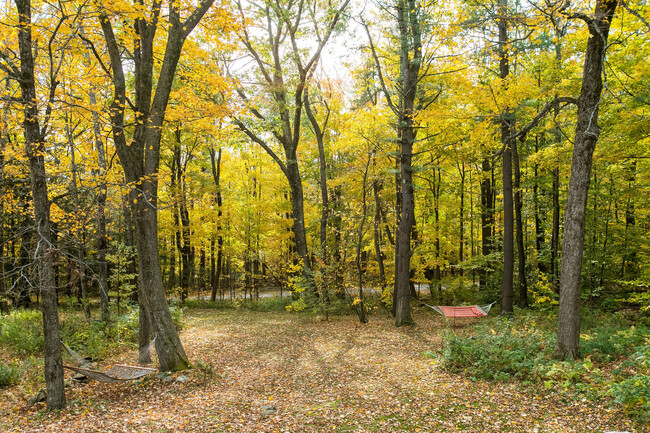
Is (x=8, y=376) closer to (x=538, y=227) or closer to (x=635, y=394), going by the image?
(x=635, y=394)

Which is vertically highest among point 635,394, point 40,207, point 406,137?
point 406,137

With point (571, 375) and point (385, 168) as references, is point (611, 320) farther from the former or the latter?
point (385, 168)

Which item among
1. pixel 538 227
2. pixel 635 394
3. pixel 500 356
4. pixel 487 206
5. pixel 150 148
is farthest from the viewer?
pixel 487 206

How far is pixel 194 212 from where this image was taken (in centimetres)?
1694

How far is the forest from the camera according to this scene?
511 centimetres

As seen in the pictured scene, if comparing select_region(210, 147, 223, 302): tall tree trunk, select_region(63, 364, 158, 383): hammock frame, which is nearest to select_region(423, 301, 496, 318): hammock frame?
select_region(63, 364, 158, 383): hammock frame

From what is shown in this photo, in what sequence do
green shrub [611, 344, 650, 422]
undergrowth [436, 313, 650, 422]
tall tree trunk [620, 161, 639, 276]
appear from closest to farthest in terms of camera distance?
green shrub [611, 344, 650, 422] → undergrowth [436, 313, 650, 422] → tall tree trunk [620, 161, 639, 276]

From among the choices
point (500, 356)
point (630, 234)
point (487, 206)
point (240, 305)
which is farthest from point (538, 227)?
point (240, 305)

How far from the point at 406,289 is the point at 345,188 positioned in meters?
5.26

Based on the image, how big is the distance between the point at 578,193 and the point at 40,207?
7.98 meters

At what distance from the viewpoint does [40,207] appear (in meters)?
4.88

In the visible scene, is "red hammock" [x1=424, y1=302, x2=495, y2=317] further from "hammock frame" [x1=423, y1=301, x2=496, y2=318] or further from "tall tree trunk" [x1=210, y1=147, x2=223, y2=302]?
"tall tree trunk" [x1=210, y1=147, x2=223, y2=302]

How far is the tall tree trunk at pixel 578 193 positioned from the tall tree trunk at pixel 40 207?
762 cm

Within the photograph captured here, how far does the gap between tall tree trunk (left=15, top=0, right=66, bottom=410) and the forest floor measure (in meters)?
0.51
